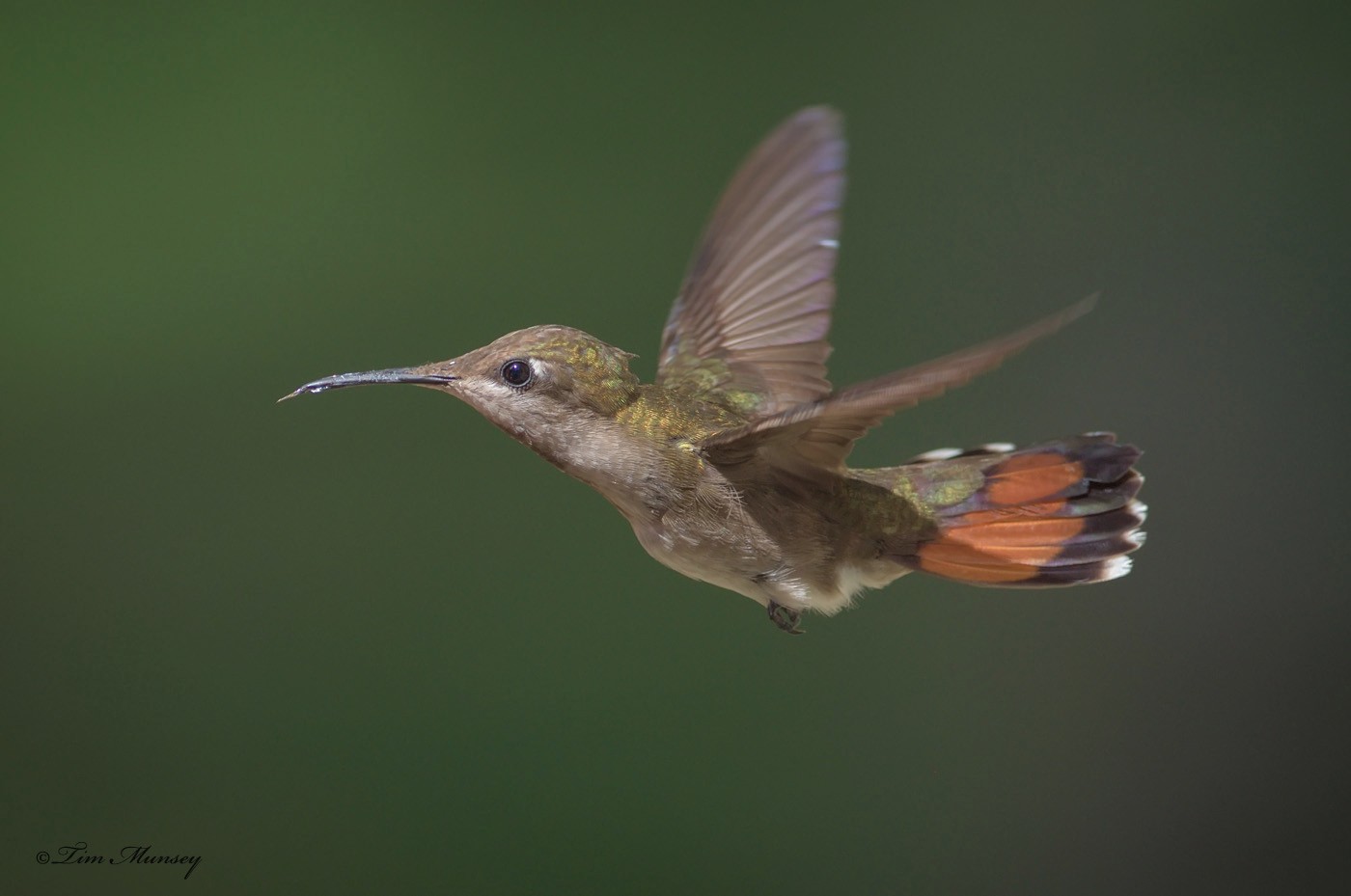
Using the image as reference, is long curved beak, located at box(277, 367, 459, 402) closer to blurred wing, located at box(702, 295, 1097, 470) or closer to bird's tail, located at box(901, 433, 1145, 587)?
blurred wing, located at box(702, 295, 1097, 470)

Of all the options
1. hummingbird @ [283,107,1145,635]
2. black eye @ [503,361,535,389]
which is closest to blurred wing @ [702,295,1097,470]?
hummingbird @ [283,107,1145,635]

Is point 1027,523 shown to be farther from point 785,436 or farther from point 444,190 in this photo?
point 444,190

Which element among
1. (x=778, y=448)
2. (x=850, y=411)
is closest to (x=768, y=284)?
(x=778, y=448)

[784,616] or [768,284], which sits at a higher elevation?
[768,284]

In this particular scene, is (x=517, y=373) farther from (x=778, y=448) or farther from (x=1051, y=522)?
(x=1051, y=522)

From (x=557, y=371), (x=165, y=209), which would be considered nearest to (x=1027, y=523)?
(x=557, y=371)

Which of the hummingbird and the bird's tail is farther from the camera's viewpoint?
the bird's tail
